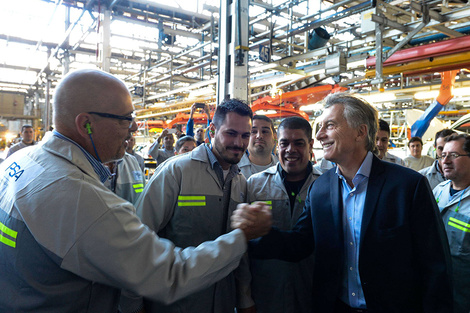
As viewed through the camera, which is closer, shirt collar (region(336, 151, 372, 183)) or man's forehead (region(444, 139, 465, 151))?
shirt collar (region(336, 151, 372, 183))

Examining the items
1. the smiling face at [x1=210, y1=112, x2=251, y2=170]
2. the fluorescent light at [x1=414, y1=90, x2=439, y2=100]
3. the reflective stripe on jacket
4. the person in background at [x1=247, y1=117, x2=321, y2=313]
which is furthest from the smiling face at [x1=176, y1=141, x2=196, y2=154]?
the fluorescent light at [x1=414, y1=90, x2=439, y2=100]

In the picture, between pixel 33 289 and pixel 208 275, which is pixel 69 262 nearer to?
pixel 33 289

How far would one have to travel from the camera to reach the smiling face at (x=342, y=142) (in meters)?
1.85

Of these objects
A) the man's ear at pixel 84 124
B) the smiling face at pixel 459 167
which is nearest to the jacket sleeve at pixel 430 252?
the smiling face at pixel 459 167

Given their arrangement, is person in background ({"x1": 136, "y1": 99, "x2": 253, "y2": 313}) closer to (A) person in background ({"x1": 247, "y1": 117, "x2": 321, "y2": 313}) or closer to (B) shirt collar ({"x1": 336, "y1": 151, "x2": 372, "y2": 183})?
(A) person in background ({"x1": 247, "y1": 117, "x2": 321, "y2": 313})

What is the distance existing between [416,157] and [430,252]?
16.4 feet

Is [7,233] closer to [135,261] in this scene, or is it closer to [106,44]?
[135,261]

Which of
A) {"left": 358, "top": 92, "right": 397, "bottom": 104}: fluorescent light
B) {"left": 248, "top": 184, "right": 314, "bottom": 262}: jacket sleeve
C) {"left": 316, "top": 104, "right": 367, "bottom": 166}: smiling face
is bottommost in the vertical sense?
{"left": 248, "top": 184, "right": 314, "bottom": 262}: jacket sleeve

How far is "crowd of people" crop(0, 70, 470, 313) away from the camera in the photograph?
116 cm

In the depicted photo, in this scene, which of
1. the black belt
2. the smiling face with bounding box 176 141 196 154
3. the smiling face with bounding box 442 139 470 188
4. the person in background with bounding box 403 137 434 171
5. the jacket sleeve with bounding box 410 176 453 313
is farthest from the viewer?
the person in background with bounding box 403 137 434 171

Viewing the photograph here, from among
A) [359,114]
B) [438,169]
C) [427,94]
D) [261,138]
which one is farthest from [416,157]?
[359,114]

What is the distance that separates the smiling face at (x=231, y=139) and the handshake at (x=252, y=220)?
602mm

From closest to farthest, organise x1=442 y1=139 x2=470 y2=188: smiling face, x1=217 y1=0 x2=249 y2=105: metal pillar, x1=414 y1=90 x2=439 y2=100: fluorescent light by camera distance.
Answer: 1. x1=442 y1=139 x2=470 y2=188: smiling face
2. x1=217 y1=0 x2=249 y2=105: metal pillar
3. x1=414 y1=90 x2=439 y2=100: fluorescent light

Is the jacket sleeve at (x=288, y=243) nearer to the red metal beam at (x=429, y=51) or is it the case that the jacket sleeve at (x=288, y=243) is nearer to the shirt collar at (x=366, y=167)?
the shirt collar at (x=366, y=167)
